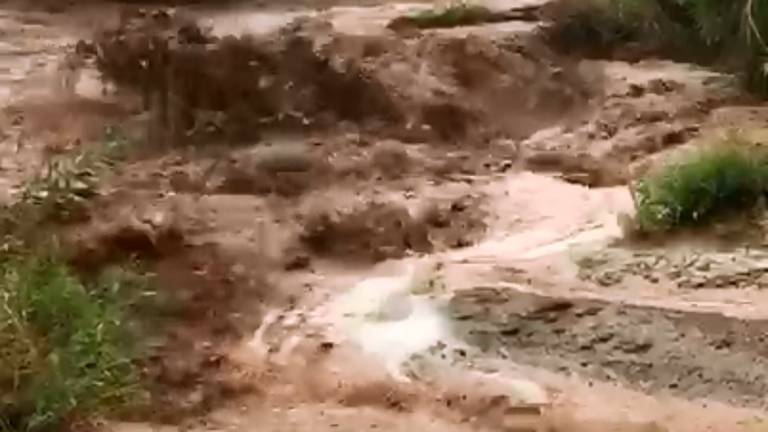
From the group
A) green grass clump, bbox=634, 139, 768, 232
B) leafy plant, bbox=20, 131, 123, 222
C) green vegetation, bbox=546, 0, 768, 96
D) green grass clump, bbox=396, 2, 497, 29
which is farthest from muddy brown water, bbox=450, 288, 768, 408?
green grass clump, bbox=396, 2, 497, 29

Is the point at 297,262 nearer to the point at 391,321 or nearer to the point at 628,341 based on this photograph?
the point at 391,321

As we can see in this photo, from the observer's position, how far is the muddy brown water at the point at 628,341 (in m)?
3.67

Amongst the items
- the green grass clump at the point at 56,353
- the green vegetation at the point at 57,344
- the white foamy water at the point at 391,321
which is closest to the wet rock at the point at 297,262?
the white foamy water at the point at 391,321

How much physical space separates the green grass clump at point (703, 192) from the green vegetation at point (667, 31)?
1.77 meters

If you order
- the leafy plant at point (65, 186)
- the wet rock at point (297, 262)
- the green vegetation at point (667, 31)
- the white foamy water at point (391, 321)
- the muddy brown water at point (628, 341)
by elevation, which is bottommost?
the wet rock at point (297, 262)

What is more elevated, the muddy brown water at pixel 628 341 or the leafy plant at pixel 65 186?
the leafy plant at pixel 65 186

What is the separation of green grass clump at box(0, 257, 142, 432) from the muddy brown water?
1120mm

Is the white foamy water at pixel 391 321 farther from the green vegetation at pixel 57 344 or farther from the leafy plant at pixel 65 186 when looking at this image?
the leafy plant at pixel 65 186

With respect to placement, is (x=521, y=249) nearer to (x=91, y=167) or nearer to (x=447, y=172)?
(x=447, y=172)

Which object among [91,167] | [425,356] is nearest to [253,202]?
[91,167]

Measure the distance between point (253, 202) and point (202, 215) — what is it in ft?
0.92

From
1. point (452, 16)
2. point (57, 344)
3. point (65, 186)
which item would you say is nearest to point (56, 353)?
point (57, 344)

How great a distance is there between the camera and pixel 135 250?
15.4 ft

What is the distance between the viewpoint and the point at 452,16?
7.11 meters
